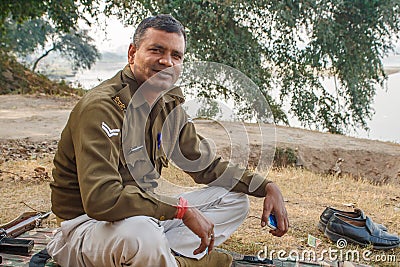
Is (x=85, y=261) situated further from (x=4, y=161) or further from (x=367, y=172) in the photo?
(x=367, y=172)

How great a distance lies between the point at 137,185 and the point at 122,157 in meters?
0.17

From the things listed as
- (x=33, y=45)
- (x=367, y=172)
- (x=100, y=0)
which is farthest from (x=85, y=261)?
(x=33, y=45)

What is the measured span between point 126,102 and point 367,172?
5924 millimetres

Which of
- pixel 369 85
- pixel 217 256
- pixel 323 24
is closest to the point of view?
pixel 217 256

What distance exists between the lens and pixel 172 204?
2029 mm

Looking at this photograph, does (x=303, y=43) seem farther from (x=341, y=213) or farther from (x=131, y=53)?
(x=131, y=53)

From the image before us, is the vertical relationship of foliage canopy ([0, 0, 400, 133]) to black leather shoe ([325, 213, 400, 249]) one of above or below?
above

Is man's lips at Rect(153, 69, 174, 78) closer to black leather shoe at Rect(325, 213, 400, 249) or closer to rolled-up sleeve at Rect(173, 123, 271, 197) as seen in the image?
rolled-up sleeve at Rect(173, 123, 271, 197)

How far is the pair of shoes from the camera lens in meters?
2.26

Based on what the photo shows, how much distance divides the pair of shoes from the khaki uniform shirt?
0.32 metres

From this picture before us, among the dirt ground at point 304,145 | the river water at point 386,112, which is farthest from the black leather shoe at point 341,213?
the river water at point 386,112

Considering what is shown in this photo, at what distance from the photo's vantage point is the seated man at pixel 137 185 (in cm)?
192

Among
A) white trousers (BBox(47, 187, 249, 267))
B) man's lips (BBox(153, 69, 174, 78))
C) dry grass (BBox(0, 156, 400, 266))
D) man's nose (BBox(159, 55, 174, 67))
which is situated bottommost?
dry grass (BBox(0, 156, 400, 266))

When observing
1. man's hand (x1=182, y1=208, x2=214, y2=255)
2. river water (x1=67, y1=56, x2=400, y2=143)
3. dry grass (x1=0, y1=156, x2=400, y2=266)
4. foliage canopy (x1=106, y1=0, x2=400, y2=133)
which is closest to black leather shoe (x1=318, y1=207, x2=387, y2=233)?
dry grass (x1=0, y1=156, x2=400, y2=266)
